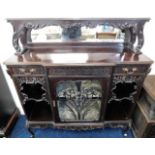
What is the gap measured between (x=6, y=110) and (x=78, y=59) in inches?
44.5

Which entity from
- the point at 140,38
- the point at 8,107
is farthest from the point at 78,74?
the point at 8,107

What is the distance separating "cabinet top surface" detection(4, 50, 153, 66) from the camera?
1.18m

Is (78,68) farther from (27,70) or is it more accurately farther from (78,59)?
(27,70)

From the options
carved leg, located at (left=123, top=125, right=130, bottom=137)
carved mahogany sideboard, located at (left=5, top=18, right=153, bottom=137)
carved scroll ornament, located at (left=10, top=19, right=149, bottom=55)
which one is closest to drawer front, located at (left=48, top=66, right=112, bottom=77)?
carved mahogany sideboard, located at (left=5, top=18, right=153, bottom=137)

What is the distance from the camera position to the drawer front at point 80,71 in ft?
3.97

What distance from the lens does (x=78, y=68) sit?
1.21 meters

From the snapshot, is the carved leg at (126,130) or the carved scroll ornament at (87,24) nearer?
the carved scroll ornament at (87,24)

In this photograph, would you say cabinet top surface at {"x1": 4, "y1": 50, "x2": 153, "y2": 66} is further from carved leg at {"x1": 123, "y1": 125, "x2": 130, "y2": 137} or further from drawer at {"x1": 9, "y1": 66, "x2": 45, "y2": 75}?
carved leg at {"x1": 123, "y1": 125, "x2": 130, "y2": 137}

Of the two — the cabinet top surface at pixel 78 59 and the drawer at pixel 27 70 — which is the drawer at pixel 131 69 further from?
the drawer at pixel 27 70

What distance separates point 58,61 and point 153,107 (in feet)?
3.05
